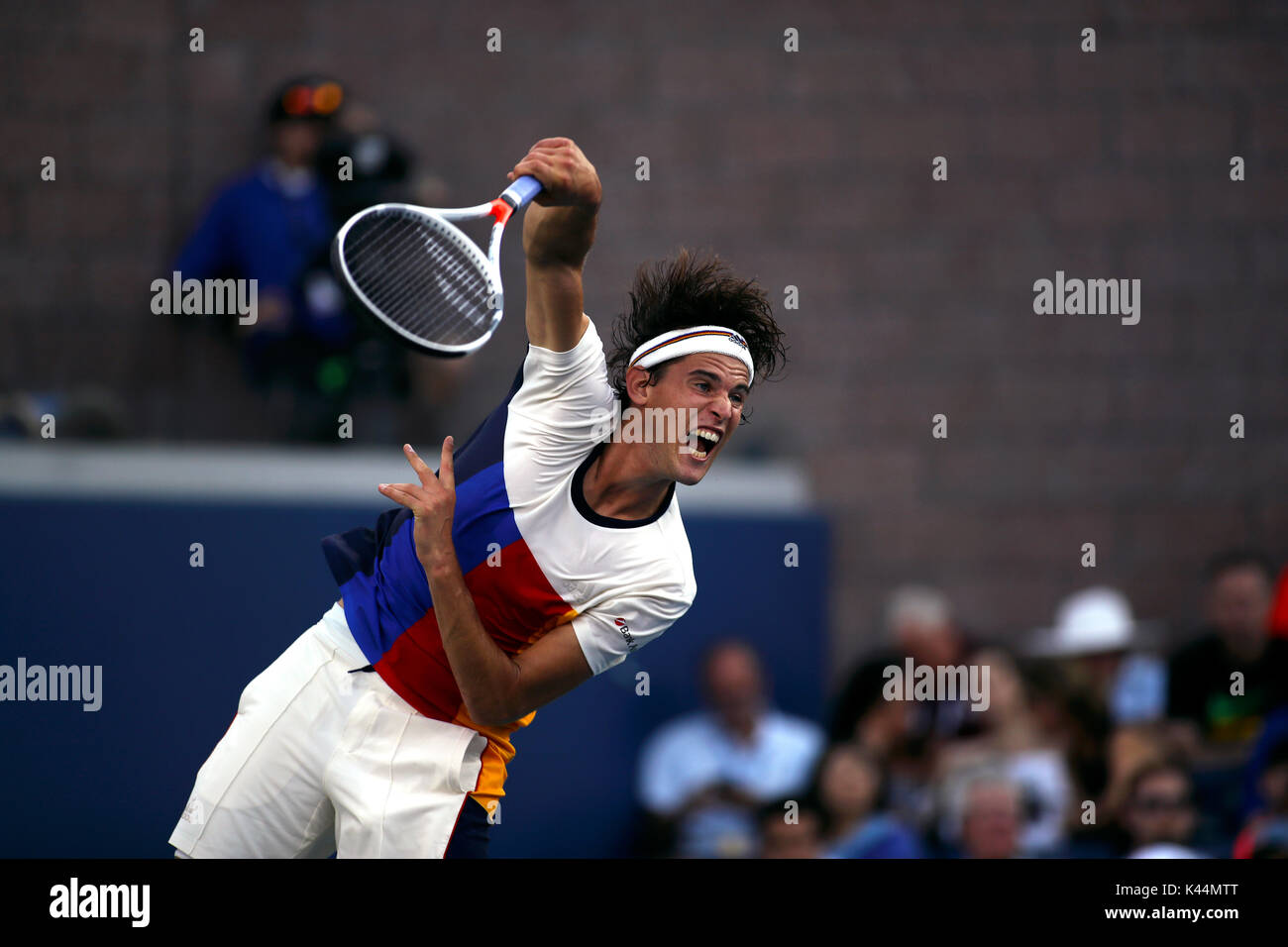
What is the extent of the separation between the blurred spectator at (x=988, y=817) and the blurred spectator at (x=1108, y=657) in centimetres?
83

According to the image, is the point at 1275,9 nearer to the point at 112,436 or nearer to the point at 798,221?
the point at 798,221

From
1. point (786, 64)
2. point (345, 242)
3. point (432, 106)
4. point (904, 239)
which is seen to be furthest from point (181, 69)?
point (345, 242)

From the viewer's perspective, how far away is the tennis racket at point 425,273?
376cm

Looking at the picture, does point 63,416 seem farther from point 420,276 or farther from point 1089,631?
point 1089,631

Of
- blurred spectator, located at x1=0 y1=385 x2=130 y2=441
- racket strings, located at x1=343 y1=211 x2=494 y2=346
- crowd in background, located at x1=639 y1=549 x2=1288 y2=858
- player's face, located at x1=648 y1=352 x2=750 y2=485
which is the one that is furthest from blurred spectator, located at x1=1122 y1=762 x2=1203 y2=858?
blurred spectator, located at x1=0 y1=385 x2=130 y2=441

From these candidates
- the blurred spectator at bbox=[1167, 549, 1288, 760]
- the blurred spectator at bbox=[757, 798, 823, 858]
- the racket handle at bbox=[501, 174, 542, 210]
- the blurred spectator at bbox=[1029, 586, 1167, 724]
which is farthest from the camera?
the blurred spectator at bbox=[1029, 586, 1167, 724]

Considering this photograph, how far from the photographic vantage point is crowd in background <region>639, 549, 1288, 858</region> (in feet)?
19.7

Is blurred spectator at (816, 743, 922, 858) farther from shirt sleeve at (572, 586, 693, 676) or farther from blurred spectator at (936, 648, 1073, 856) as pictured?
shirt sleeve at (572, 586, 693, 676)

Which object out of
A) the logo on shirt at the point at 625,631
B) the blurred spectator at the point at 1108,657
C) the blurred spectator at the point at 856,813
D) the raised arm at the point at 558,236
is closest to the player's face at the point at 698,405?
the raised arm at the point at 558,236

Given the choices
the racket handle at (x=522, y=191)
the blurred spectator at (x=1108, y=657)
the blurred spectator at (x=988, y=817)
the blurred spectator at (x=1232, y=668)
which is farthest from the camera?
the blurred spectator at (x=1108, y=657)

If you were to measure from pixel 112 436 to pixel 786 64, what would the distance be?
11.3ft

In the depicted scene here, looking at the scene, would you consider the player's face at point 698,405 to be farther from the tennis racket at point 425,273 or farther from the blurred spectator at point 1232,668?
the blurred spectator at point 1232,668

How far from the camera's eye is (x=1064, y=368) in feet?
27.9

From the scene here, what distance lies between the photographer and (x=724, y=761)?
6.83 metres
